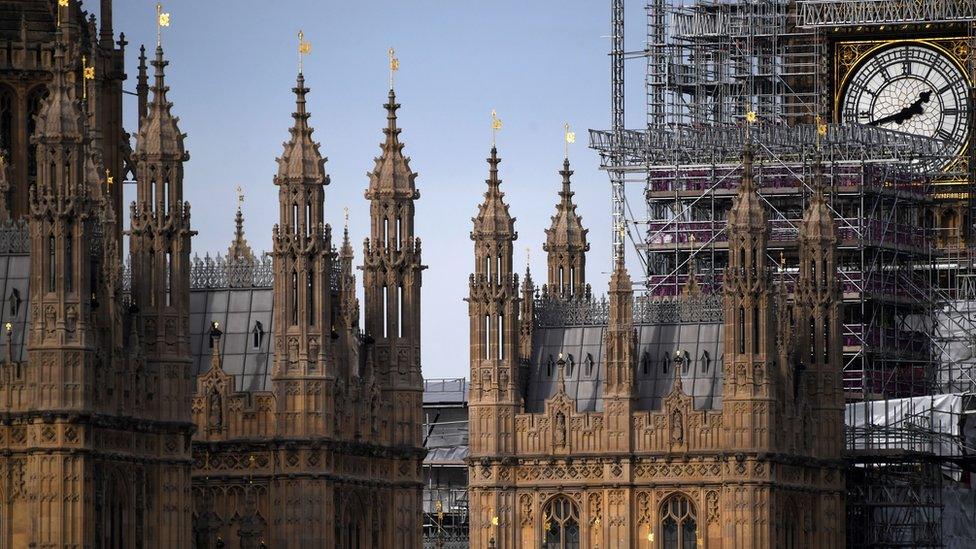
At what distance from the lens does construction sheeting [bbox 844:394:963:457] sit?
166 m

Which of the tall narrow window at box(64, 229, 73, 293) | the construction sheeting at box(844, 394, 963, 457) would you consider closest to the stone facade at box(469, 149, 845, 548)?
the construction sheeting at box(844, 394, 963, 457)

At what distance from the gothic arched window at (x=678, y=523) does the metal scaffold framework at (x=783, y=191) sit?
686 inches

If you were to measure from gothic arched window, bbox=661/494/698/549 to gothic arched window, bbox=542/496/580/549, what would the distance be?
3.60m

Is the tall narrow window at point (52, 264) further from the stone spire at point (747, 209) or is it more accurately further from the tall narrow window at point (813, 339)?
the tall narrow window at point (813, 339)

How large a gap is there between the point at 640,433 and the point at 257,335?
20542 mm

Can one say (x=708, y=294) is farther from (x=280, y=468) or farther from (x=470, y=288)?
(x=280, y=468)

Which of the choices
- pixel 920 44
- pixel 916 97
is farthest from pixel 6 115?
pixel 920 44

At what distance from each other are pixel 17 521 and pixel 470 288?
37.8m

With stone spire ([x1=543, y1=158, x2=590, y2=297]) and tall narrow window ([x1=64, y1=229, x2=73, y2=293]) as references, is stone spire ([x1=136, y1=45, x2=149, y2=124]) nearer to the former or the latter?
stone spire ([x1=543, y1=158, x2=590, y2=297])

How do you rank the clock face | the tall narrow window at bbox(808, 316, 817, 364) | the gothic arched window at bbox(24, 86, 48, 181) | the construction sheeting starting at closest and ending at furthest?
1. the gothic arched window at bbox(24, 86, 48, 181)
2. the tall narrow window at bbox(808, 316, 817, 364)
3. the construction sheeting
4. the clock face

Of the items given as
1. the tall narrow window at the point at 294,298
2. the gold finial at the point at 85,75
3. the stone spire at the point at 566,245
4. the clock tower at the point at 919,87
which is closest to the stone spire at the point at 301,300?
the tall narrow window at the point at 294,298

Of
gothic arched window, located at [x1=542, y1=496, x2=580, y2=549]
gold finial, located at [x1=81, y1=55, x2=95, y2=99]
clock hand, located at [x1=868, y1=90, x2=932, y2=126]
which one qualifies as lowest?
gothic arched window, located at [x1=542, y1=496, x2=580, y2=549]

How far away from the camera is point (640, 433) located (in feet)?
510

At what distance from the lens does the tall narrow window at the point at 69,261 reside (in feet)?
397
